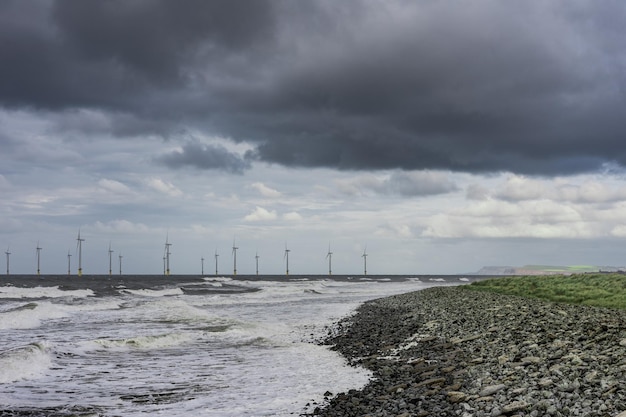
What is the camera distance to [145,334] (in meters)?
30.1

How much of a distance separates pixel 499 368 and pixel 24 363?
1688cm

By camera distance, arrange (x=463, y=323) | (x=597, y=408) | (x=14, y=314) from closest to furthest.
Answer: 1. (x=597, y=408)
2. (x=463, y=323)
3. (x=14, y=314)

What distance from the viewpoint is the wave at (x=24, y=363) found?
18438 mm

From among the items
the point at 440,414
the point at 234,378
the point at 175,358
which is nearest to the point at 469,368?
the point at 440,414

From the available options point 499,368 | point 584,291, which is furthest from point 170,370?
point 584,291

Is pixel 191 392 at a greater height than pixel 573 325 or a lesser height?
lesser

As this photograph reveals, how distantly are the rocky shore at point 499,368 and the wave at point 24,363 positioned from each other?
37.4ft

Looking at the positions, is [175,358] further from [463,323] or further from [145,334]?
[463,323]

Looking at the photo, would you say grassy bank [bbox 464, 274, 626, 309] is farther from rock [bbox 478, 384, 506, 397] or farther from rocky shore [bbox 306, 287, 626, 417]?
rock [bbox 478, 384, 506, 397]

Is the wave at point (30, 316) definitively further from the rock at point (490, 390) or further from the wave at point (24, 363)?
the rock at point (490, 390)

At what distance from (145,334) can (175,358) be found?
867cm

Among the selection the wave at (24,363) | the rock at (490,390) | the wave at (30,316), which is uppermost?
the rock at (490,390)

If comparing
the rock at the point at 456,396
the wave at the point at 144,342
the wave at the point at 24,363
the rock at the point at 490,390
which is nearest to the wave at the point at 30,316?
the wave at the point at 144,342

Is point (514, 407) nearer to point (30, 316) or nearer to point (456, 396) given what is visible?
point (456, 396)
